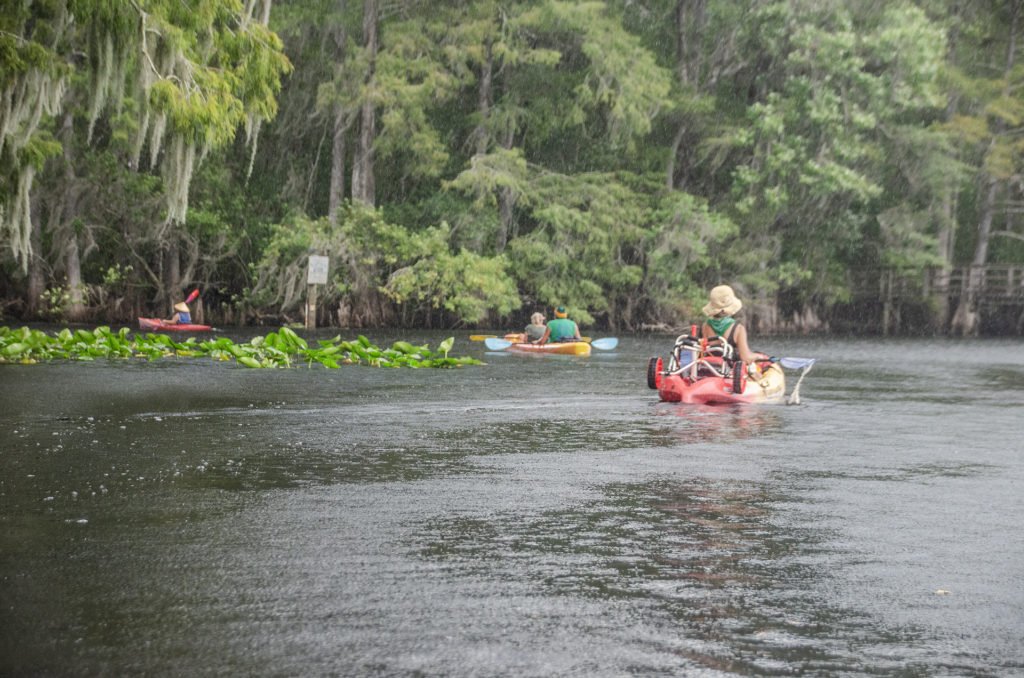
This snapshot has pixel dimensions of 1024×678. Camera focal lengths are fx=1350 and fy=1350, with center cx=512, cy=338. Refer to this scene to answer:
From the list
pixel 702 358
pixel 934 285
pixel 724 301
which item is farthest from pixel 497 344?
pixel 934 285

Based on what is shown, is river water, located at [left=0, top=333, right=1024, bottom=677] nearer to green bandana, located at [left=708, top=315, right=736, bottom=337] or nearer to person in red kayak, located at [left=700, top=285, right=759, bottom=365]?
person in red kayak, located at [left=700, top=285, right=759, bottom=365]

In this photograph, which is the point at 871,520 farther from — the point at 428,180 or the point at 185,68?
the point at 428,180

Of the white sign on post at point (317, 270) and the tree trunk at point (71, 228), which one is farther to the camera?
the tree trunk at point (71, 228)

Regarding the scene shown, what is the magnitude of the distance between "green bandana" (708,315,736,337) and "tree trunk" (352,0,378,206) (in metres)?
27.8

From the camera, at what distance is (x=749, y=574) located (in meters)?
6.83

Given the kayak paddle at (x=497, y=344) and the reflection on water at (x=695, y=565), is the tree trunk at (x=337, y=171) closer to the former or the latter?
the kayak paddle at (x=497, y=344)

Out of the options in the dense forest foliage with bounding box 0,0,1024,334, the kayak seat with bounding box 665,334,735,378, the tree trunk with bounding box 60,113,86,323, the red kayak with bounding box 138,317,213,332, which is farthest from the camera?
the dense forest foliage with bounding box 0,0,1024,334

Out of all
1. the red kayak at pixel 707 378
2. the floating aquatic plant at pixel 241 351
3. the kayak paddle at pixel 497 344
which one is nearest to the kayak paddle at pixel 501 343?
the kayak paddle at pixel 497 344

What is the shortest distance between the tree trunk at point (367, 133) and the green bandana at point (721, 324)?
27800mm

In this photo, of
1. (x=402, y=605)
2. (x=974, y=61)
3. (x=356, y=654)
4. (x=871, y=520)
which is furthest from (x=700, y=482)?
(x=974, y=61)

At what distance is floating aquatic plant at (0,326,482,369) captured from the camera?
78.6 feet

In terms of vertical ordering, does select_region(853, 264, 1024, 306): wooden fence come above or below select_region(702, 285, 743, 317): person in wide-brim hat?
above

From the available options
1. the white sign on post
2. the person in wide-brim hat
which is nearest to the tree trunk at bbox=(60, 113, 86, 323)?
the white sign on post

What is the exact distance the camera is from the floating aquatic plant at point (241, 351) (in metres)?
24.0
